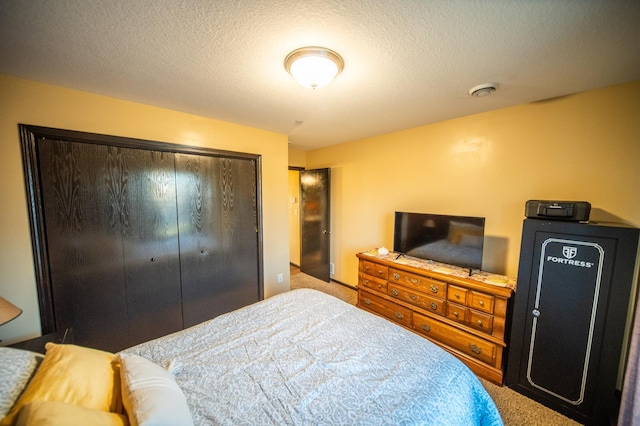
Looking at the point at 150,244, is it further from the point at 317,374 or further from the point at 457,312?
the point at 457,312

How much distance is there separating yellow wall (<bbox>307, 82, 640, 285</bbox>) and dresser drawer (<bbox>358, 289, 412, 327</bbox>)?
0.84 metres

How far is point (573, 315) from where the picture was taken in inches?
61.4

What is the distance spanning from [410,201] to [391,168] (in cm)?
55

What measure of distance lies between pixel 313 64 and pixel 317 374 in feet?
5.80

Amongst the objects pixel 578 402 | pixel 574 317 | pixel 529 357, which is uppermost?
pixel 574 317

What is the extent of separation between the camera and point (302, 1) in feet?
3.32

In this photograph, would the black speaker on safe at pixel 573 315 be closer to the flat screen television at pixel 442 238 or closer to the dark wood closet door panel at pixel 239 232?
the flat screen television at pixel 442 238

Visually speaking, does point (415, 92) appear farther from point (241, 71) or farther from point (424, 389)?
point (424, 389)

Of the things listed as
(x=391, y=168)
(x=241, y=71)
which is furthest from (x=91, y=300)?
(x=391, y=168)

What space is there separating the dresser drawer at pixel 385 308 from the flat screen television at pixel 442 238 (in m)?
0.64

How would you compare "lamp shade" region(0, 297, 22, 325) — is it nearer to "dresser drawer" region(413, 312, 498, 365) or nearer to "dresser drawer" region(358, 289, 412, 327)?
"dresser drawer" region(358, 289, 412, 327)

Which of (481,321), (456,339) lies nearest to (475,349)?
(456,339)

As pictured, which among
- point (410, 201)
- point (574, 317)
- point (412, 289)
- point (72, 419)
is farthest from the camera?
point (410, 201)

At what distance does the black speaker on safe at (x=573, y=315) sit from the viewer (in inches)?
56.2
